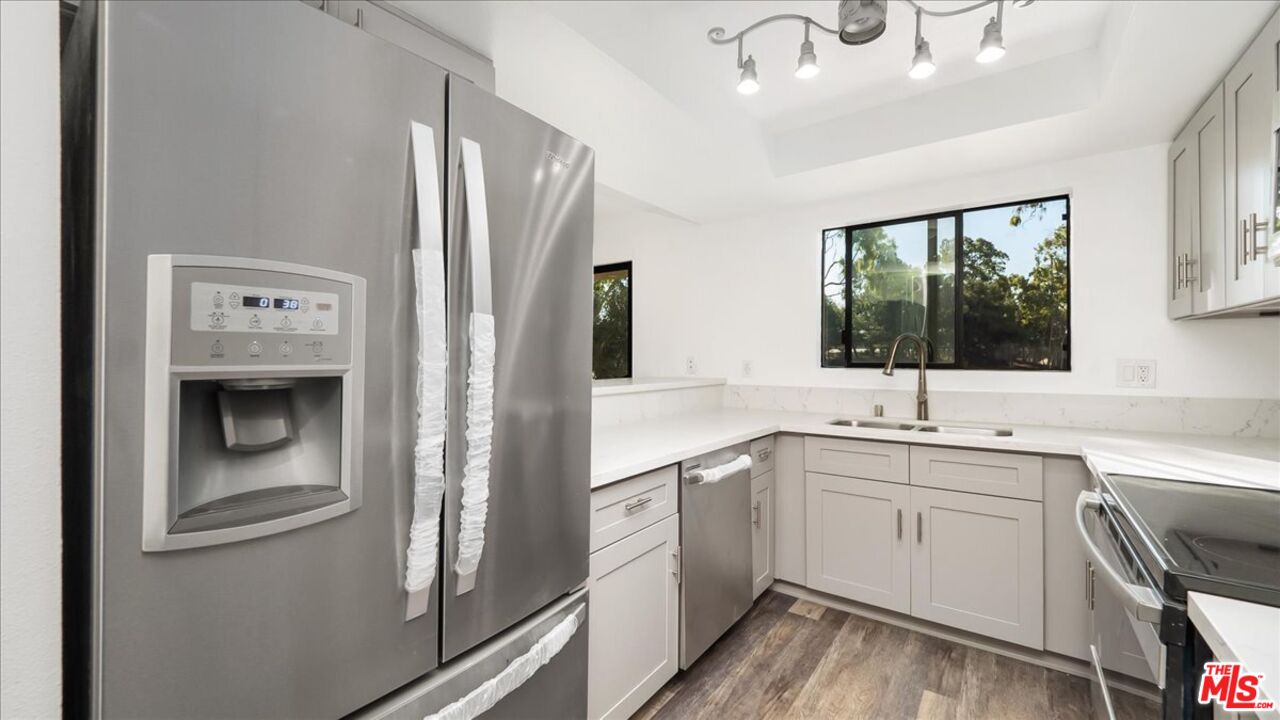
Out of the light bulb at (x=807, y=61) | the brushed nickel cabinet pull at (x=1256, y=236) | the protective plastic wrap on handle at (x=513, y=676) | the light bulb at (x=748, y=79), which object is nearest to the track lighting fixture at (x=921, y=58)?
the light bulb at (x=807, y=61)

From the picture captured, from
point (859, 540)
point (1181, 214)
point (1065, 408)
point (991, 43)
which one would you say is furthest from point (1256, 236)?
point (859, 540)

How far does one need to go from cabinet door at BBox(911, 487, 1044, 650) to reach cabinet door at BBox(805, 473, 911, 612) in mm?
61

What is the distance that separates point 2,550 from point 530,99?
1.61m

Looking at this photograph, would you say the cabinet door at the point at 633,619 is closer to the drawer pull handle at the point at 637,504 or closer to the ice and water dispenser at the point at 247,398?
the drawer pull handle at the point at 637,504

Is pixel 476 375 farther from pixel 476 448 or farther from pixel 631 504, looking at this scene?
pixel 631 504

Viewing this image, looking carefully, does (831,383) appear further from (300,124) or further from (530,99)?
(300,124)

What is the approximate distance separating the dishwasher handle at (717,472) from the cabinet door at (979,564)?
776mm

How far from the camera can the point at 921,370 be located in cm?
267

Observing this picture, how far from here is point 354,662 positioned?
31.5 inches

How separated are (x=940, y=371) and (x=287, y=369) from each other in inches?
114

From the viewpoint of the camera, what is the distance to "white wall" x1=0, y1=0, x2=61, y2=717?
0.57 meters

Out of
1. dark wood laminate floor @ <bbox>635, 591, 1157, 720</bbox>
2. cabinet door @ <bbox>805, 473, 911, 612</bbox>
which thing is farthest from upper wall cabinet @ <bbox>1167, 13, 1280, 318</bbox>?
dark wood laminate floor @ <bbox>635, 591, 1157, 720</bbox>

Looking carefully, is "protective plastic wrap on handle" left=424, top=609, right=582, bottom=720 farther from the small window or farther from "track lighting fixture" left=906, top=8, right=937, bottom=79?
the small window

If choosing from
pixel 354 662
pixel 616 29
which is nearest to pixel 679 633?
pixel 354 662
